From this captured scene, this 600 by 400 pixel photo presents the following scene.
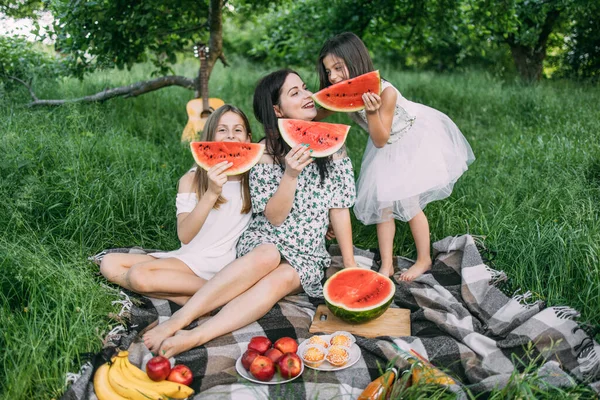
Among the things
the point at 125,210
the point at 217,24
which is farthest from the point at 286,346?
the point at 217,24

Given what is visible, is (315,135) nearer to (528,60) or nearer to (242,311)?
(242,311)

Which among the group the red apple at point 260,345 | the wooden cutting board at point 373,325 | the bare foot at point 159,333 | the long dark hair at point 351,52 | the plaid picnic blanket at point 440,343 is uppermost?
the long dark hair at point 351,52

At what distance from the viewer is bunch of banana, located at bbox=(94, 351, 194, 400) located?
238cm

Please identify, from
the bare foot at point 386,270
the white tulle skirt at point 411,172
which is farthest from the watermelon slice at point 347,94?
the bare foot at point 386,270

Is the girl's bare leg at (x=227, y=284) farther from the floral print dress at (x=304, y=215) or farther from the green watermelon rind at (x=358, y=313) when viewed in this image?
the green watermelon rind at (x=358, y=313)

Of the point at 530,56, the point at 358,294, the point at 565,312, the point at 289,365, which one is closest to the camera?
the point at 289,365

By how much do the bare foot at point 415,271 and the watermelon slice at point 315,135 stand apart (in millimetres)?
1076

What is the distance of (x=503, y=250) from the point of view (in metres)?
3.63

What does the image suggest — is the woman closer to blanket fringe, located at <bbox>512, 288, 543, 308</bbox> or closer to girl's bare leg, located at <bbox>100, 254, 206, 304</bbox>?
girl's bare leg, located at <bbox>100, 254, 206, 304</bbox>

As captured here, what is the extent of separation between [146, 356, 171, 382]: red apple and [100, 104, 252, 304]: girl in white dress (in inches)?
32.9

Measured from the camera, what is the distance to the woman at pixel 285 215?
10.2ft

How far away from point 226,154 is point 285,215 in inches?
21.2

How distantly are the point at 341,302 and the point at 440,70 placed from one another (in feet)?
40.4

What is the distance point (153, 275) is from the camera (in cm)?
321
